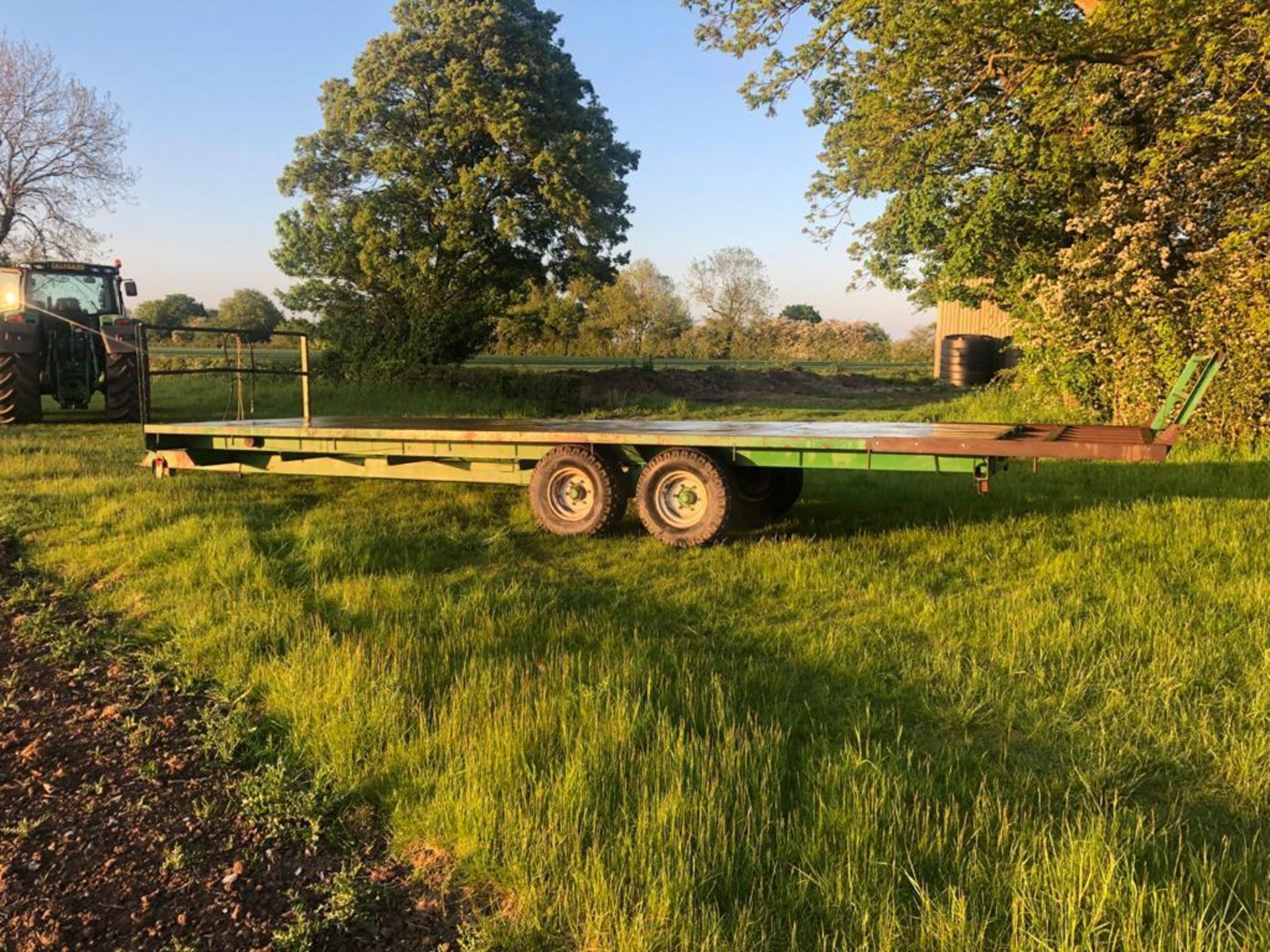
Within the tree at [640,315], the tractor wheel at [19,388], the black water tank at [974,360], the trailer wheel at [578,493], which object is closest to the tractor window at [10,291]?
the tractor wheel at [19,388]

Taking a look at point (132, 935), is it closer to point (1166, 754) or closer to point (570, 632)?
point (570, 632)

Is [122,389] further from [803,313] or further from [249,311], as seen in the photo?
[803,313]

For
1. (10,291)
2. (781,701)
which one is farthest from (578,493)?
(10,291)

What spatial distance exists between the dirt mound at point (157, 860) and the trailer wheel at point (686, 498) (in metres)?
3.58

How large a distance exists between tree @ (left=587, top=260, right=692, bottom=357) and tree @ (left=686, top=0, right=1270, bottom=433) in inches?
1574

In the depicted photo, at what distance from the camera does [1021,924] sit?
1.99 metres

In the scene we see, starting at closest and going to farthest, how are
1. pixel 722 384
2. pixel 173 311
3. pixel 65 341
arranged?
pixel 65 341, pixel 722 384, pixel 173 311

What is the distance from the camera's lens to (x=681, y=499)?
636cm

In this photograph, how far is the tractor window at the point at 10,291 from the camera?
1438 centimetres

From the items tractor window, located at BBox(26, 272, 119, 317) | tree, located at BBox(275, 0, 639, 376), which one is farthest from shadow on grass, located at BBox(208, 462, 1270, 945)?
tree, located at BBox(275, 0, 639, 376)

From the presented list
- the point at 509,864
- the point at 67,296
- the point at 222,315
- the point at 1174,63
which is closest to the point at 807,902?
the point at 509,864

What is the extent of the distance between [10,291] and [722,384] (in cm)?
1779

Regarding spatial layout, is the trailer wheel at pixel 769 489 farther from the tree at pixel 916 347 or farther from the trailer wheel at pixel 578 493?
the tree at pixel 916 347

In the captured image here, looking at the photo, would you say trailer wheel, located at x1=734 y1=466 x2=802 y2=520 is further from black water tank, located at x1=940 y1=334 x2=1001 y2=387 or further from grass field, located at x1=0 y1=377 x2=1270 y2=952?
black water tank, located at x1=940 y1=334 x2=1001 y2=387
